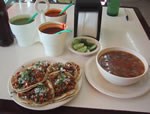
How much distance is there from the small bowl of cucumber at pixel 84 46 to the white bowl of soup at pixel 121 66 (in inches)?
5.2

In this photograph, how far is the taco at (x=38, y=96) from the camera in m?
0.63

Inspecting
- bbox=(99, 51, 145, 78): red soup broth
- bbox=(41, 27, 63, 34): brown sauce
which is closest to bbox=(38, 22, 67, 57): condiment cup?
bbox=(41, 27, 63, 34): brown sauce

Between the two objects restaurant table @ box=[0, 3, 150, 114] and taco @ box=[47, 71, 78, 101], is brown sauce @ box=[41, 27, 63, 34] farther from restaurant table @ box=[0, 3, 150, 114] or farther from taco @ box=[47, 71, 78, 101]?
taco @ box=[47, 71, 78, 101]

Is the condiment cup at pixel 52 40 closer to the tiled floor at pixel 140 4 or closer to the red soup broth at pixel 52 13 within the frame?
the red soup broth at pixel 52 13

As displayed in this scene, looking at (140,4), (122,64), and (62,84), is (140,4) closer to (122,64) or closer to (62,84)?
(122,64)

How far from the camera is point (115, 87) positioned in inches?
29.6

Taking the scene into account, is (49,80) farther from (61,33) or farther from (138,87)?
(138,87)

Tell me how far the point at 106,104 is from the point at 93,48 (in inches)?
14.9

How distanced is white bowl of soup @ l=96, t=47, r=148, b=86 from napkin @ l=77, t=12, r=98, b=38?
0.26 meters

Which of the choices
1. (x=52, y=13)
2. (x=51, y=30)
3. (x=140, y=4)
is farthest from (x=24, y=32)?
(x=140, y=4)

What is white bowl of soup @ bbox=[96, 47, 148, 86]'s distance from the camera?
0.70 meters

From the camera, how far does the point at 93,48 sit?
96cm

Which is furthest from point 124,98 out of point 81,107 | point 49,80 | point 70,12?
point 70,12

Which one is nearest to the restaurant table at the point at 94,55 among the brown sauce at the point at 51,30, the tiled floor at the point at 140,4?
the brown sauce at the point at 51,30
